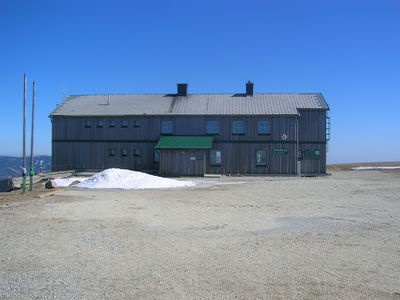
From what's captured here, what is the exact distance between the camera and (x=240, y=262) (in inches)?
295

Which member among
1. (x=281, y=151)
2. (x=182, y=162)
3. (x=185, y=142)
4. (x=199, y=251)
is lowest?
(x=199, y=251)

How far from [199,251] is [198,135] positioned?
29403 millimetres

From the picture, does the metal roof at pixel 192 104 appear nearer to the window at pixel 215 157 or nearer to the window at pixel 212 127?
the window at pixel 212 127

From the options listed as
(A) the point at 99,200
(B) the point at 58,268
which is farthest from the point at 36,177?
(B) the point at 58,268

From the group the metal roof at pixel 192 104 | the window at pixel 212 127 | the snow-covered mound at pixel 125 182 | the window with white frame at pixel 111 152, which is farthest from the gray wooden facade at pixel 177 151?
the snow-covered mound at pixel 125 182

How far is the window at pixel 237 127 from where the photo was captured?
3719cm

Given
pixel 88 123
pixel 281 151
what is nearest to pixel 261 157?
pixel 281 151

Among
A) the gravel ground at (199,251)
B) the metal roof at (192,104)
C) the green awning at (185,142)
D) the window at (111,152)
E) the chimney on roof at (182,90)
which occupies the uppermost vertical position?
the chimney on roof at (182,90)

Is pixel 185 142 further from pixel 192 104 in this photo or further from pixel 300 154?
pixel 300 154

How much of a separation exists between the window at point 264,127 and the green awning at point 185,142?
454cm

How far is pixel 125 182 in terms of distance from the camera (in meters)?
23.3

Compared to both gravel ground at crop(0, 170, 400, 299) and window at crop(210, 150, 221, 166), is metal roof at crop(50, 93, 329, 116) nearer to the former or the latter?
window at crop(210, 150, 221, 166)

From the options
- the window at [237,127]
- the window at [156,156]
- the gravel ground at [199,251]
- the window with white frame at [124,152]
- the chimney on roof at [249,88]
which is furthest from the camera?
the chimney on roof at [249,88]

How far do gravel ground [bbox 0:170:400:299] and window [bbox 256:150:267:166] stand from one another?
21430mm
